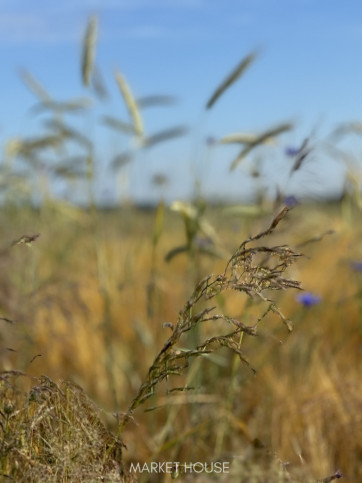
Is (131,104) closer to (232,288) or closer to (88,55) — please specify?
(88,55)

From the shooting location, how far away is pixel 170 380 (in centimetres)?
237

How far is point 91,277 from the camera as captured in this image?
3.68m

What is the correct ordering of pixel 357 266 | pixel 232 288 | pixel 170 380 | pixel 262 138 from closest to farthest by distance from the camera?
pixel 232 288 < pixel 262 138 < pixel 170 380 < pixel 357 266

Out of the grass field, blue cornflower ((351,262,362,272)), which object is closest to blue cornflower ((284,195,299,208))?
the grass field

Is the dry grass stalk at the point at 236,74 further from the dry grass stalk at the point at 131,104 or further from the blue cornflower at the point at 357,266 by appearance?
the blue cornflower at the point at 357,266

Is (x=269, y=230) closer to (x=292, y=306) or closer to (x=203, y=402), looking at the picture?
(x=203, y=402)

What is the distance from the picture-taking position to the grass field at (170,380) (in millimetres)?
831

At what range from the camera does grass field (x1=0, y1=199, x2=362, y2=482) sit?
83 centimetres

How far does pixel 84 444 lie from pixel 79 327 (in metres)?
1.94

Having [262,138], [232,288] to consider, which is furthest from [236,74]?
[232,288]

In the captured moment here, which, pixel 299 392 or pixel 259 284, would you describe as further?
pixel 299 392

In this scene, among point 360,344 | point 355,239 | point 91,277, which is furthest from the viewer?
point 355,239

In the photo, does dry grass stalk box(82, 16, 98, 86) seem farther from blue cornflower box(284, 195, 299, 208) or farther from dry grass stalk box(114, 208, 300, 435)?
dry grass stalk box(114, 208, 300, 435)

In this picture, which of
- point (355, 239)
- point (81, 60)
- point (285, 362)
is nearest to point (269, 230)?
point (81, 60)
